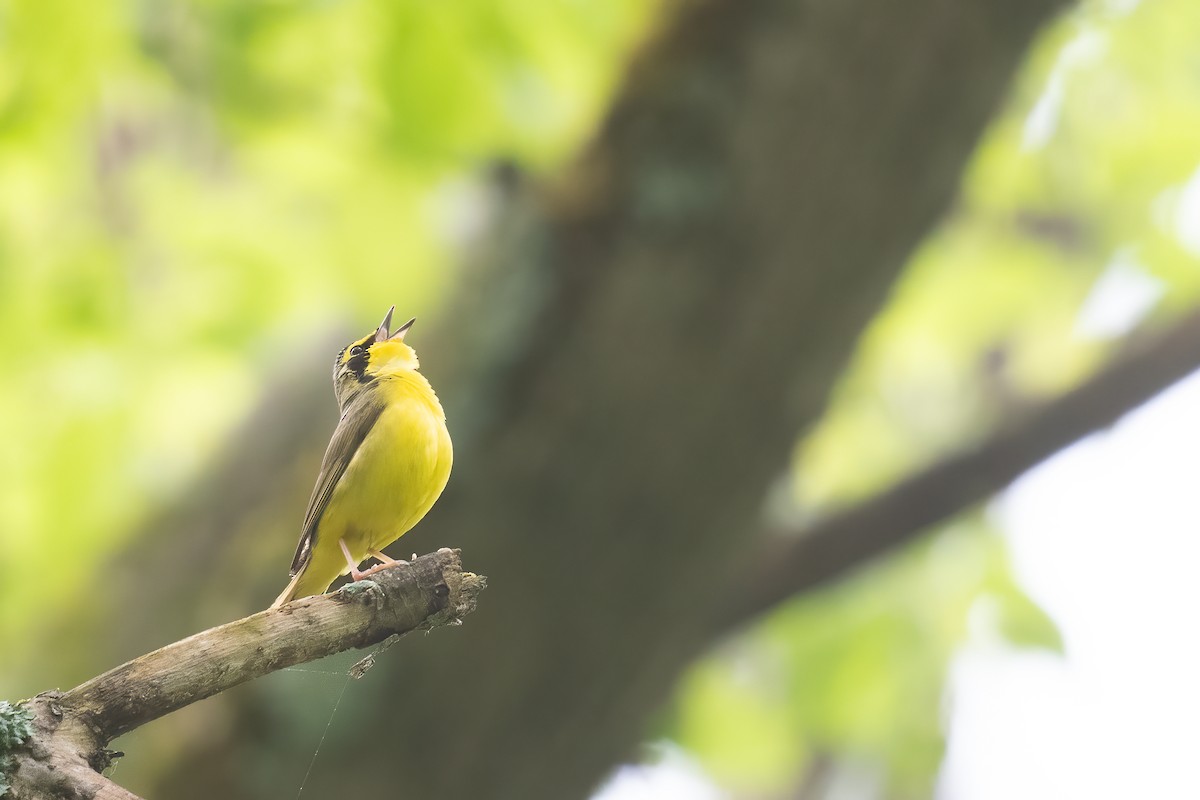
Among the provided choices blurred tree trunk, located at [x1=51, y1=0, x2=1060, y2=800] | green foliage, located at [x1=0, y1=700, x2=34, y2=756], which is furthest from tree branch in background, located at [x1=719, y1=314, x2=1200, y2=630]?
green foliage, located at [x1=0, y1=700, x2=34, y2=756]

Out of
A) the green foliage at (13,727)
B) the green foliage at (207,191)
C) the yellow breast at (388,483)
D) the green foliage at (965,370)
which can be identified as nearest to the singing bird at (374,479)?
the yellow breast at (388,483)

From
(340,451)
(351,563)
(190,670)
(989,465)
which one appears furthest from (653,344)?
(190,670)

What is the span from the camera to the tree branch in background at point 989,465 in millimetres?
6027

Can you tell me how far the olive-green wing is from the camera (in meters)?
1.27

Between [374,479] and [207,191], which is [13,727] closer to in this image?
[374,479]

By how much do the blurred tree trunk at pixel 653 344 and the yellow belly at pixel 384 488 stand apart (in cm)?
Result: 336

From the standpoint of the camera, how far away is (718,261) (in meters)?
5.55

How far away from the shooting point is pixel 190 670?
3.00 feet

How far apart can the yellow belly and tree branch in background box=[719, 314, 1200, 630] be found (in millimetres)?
5410

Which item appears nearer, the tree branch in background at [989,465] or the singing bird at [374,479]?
the singing bird at [374,479]

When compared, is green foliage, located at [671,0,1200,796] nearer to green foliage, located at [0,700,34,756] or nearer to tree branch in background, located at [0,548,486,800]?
tree branch in background, located at [0,548,486,800]

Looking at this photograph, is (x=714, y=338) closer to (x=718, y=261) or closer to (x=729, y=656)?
(x=718, y=261)

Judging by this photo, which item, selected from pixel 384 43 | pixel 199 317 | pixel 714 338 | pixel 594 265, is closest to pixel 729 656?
pixel 714 338

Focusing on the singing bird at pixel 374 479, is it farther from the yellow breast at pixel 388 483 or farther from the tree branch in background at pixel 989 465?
the tree branch in background at pixel 989 465
